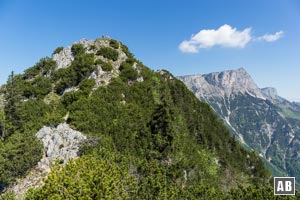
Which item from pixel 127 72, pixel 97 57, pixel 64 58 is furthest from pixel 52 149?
pixel 64 58

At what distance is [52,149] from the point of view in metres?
60.5

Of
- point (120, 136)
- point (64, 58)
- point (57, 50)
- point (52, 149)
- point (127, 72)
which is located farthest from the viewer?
point (57, 50)

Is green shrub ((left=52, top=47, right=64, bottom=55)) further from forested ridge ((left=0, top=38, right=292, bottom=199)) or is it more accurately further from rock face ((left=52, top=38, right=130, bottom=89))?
rock face ((left=52, top=38, right=130, bottom=89))

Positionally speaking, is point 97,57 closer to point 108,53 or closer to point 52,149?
point 108,53

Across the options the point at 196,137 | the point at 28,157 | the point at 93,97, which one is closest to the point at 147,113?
the point at 93,97

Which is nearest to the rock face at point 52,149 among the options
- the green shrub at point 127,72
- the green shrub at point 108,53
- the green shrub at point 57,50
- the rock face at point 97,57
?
the rock face at point 97,57

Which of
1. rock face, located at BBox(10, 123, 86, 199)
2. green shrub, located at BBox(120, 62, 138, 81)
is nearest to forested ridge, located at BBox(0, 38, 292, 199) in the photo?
green shrub, located at BBox(120, 62, 138, 81)

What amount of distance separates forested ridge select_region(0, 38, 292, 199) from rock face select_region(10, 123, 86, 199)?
1.55m

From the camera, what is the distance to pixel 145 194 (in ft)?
163

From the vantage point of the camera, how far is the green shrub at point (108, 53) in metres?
97.4

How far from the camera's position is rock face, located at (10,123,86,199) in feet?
182

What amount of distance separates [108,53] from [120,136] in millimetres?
38664

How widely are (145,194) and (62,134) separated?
2287 centimetres

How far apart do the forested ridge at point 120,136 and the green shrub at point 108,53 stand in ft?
1.14
